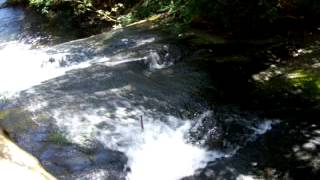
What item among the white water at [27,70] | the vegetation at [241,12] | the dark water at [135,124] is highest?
the vegetation at [241,12]

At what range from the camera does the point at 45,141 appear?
6117mm

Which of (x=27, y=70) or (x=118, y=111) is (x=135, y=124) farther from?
(x=27, y=70)

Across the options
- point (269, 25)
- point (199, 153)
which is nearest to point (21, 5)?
point (269, 25)

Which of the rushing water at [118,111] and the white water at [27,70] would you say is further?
the white water at [27,70]

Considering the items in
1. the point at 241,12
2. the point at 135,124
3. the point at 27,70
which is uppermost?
the point at 241,12

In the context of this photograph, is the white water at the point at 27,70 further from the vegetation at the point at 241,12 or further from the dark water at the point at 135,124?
the vegetation at the point at 241,12

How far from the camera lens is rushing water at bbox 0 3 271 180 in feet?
19.6

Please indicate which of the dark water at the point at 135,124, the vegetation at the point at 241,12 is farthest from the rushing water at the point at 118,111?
the vegetation at the point at 241,12

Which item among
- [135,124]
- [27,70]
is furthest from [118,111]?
[27,70]

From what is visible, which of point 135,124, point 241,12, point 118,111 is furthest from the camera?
point 241,12

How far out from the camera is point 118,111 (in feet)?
23.2

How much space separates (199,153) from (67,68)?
16.0 ft

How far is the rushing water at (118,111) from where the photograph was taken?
19.6 feet

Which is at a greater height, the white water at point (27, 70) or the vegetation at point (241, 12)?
the vegetation at point (241, 12)
